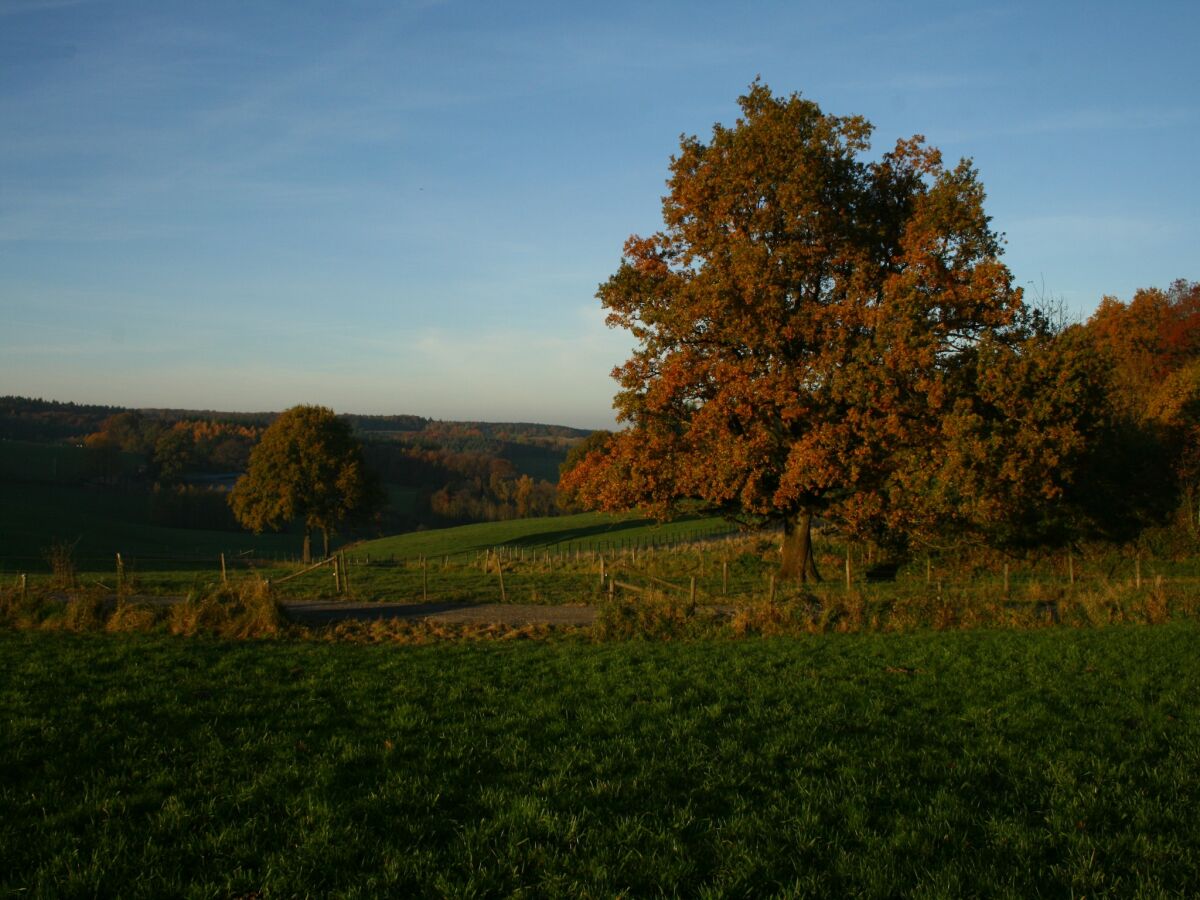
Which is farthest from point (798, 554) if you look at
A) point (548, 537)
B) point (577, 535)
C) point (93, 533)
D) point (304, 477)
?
point (93, 533)

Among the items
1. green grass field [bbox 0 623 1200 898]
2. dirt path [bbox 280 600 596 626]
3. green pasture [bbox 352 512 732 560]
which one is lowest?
green pasture [bbox 352 512 732 560]

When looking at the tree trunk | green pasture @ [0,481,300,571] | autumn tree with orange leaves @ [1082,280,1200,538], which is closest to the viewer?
the tree trunk

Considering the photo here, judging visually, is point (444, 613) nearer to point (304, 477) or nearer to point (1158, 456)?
point (1158, 456)

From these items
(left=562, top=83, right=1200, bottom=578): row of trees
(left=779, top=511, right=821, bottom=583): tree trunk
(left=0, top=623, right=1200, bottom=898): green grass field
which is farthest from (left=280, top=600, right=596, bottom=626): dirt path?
(left=779, top=511, right=821, bottom=583): tree trunk

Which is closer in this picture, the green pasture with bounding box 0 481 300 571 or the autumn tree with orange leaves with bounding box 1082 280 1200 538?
the autumn tree with orange leaves with bounding box 1082 280 1200 538

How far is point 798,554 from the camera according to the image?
2709cm

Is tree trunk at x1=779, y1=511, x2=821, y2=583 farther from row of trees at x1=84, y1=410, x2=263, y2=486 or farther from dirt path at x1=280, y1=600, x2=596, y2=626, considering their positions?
row of trees at x1=84, y1=410, x2=263, y2=486

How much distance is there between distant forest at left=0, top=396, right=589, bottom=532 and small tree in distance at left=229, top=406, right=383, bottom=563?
1226 inches

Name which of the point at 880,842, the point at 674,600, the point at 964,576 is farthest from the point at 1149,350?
the point at 880,842

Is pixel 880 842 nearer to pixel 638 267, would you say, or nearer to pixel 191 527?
pixel 638 267

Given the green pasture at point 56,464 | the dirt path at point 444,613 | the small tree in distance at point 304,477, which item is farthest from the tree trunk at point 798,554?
the green pasture at point 56,464

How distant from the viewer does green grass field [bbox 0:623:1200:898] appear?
5.12m

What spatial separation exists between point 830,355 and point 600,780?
18.0m

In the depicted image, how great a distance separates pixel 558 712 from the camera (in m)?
9.07
